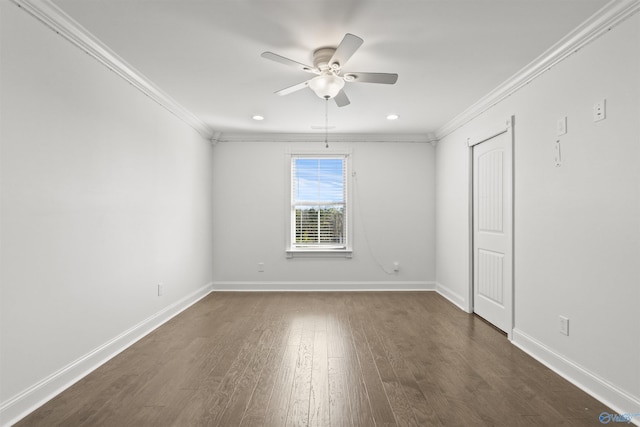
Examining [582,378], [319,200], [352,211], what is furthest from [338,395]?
[319,200]

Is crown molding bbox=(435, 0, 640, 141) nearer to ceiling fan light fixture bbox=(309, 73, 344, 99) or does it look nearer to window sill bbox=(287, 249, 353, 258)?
ceiling fan light fixture bbox=(309, 73, 344, 99)

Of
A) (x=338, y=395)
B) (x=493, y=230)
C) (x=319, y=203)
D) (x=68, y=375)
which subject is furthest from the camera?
(x=319, y=203)

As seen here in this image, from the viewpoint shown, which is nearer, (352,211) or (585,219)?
(585,219)

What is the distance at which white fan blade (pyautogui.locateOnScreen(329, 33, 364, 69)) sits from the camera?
2192mm

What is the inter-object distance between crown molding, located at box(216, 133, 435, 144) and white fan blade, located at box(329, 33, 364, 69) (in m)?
2.87

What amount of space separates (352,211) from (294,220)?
0.93m

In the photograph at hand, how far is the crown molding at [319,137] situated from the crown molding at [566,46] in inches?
58.5

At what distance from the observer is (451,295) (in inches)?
191

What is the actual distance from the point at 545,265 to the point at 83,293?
11.6ft

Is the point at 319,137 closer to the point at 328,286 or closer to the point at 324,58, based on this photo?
the point at 328,286

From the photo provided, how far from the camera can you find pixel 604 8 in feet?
7.03

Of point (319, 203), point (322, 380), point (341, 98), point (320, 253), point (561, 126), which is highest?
point (341, 98)

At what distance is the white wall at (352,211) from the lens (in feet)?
18.1

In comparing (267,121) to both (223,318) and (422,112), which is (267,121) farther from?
(223,318)
